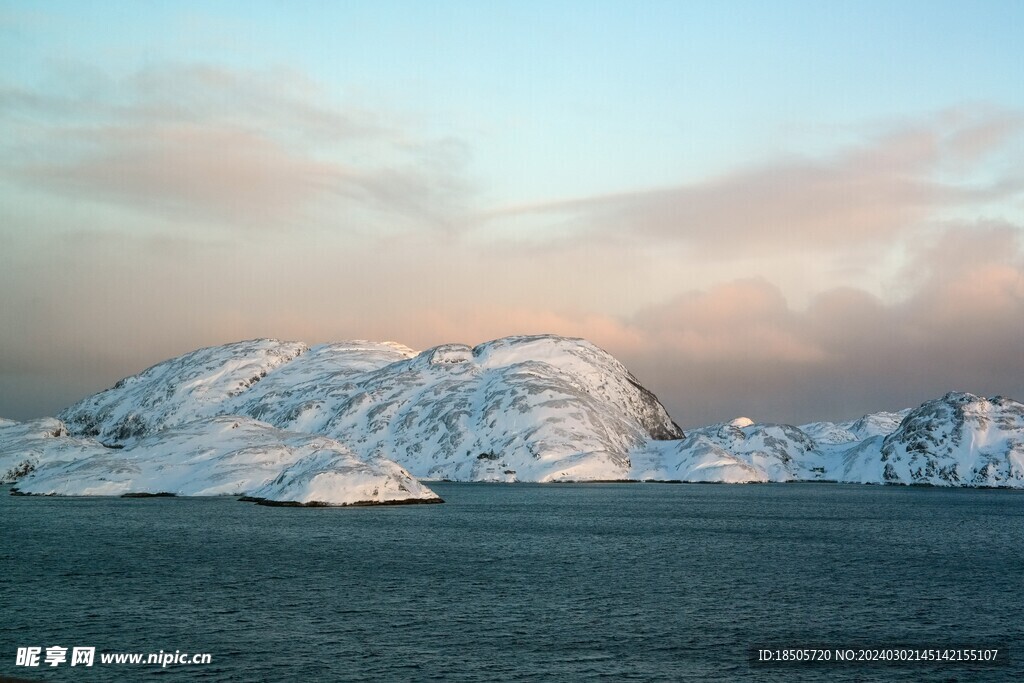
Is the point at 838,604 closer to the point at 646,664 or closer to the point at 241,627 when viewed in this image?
the point at 646,664

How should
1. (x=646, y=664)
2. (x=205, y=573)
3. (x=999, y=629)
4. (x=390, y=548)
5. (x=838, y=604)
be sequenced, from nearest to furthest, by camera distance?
(x=646, y=664) < (x=999, y=629) < (x=838, y=604) < (x=205, y=573) < (x=390, y=548)

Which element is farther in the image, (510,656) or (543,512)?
(543,512)

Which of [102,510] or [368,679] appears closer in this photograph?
[368,679]

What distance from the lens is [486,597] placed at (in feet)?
229

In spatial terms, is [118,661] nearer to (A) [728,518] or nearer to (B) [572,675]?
(B) [572,675]

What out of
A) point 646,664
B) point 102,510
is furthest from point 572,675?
point 102,510

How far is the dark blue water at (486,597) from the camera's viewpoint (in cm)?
4894

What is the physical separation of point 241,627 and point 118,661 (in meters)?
9.65

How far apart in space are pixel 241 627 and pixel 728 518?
11765 cm

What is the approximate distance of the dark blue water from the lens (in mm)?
48938

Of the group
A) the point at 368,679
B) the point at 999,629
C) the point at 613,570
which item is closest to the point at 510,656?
the point at 368,679

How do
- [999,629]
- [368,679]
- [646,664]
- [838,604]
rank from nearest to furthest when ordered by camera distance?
[368,679] → [646,664] → [999,629] → [838,604]

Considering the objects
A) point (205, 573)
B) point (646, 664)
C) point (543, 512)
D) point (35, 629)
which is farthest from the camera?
point (543, 512)

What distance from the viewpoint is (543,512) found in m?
167
